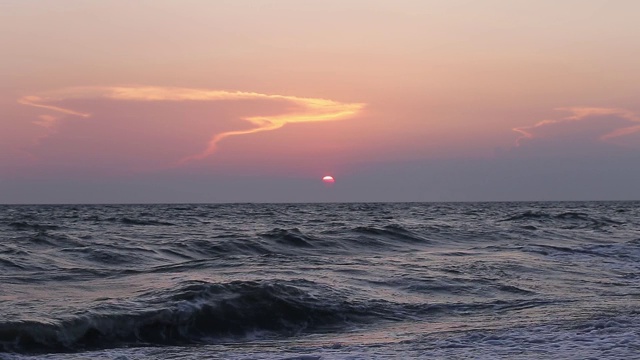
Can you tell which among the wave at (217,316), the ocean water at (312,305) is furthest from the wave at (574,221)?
the wave at (217,316)

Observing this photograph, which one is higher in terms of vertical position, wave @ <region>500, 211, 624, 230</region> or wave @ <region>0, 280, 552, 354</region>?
wave @ <region>0, 280, 552, 354</region>

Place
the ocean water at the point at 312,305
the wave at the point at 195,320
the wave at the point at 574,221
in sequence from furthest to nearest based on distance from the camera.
→ the wave at the point at 574,221, the wave at the point at 195,320, the ocean water at the point at 312,305

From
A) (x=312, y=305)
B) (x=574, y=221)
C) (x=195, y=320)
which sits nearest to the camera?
(x=195, y=320)

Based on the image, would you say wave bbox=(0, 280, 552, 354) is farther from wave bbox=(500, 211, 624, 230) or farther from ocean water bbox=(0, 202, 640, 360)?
wave bbox=(500, 211, 624, 230)

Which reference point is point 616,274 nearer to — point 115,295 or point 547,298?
point 547,298

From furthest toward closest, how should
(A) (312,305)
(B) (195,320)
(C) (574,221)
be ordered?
(C) (574,221) < (A) (312,305) < (B) (195,320)

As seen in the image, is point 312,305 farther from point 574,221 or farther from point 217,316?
point 574,221

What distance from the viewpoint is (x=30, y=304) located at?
11.5 meters

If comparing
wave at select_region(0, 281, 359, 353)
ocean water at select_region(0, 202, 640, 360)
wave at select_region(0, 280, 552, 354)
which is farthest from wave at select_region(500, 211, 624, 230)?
wave at select_region(0, 281, 359, 353)

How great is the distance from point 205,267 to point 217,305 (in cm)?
629

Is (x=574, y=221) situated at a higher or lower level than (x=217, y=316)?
lower

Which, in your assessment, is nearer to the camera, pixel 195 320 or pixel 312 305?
pixel 195 320

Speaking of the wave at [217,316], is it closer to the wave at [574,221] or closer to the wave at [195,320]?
the wave at [195,320]

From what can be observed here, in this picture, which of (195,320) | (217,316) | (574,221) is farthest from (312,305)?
(574,221)
